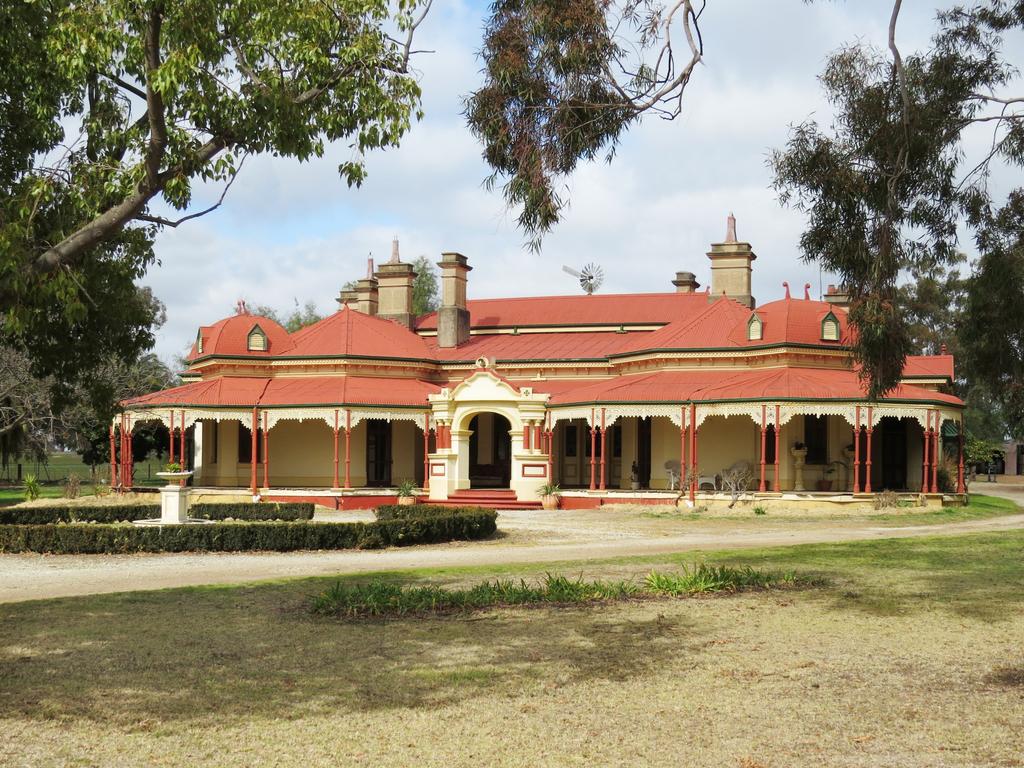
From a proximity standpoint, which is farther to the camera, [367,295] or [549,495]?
[367,295]

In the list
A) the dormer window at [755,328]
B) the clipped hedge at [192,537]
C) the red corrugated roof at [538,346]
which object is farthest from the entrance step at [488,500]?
the clipped hedge at [192,537]

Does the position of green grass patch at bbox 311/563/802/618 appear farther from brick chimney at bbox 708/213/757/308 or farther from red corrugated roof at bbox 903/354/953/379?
brick chimney at bbox 708/213/757/308

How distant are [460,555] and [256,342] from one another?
20903 millimetres

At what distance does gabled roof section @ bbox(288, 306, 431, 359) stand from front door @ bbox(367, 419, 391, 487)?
7.57 feet

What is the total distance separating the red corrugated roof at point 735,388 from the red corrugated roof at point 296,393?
4.98 meters

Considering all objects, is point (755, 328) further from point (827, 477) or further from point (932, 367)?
point (932, 367)

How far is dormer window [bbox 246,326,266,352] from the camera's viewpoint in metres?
38.0

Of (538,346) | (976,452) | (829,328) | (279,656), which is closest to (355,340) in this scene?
(538,346)

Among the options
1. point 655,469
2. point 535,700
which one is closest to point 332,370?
point 655,469

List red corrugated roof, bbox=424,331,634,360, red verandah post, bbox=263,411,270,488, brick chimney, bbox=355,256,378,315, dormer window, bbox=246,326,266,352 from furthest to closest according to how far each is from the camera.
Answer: brick chimney, bbox=355,256,378,315 < red corrugated roof, bbox=424,331,634,360 < dormer window, bbox=246,326,266,352 < red verandah post, bbox=263,411,270,488

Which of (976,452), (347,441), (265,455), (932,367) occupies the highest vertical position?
(932,367)

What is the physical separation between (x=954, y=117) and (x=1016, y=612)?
18.5ft

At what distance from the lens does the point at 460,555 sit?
62.4 feet

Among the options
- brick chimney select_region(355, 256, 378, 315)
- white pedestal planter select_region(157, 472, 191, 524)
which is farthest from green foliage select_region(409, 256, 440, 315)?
white pedestal planter select_region(157, 472, 191, 524)
